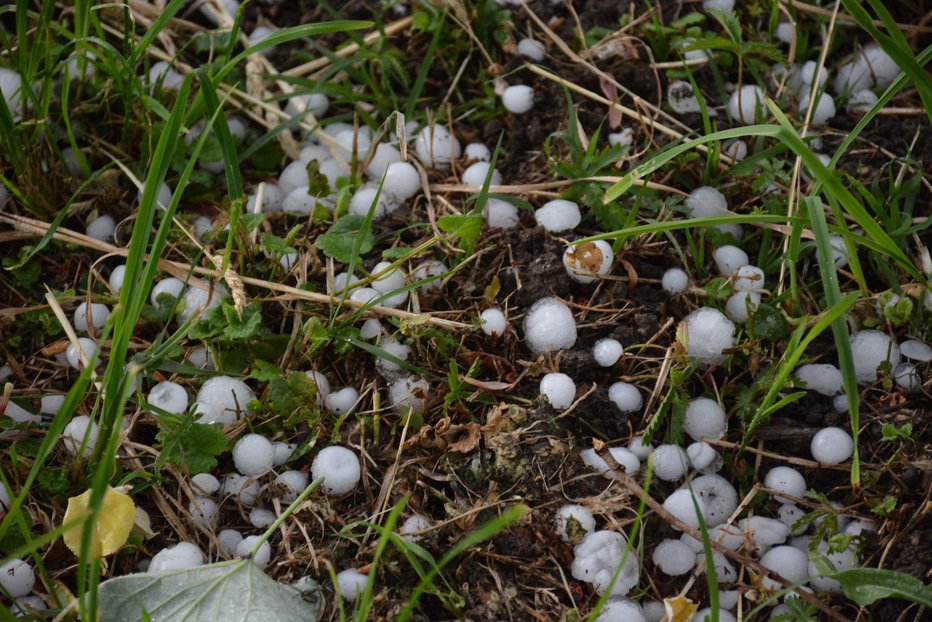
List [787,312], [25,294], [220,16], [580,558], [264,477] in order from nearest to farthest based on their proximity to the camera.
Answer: [580,558] < [264,477] < [787,312] < [25,294] < [220,16]

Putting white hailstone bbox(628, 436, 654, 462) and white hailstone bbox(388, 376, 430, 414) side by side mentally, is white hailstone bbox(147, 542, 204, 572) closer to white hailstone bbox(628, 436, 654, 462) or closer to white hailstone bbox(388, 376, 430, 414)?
white hailstone bbox(388, 376, 430, 414)

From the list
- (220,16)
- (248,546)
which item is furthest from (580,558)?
(220,16)

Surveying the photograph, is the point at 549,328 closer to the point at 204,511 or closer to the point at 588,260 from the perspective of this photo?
the point at 588,260

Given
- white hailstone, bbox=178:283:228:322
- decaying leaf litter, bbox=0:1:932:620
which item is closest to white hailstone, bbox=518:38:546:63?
decaying leaf litter, bbox=0:1:932:620

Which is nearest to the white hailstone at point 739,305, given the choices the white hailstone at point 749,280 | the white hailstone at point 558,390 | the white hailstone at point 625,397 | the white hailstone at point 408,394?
the white hailstone at point 749,280

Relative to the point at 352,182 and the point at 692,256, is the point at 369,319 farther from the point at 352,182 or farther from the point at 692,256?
the point at 692,256

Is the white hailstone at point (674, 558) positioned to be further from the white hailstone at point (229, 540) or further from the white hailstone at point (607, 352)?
the white hailstone at point (229, 540)

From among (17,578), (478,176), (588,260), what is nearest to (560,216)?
(588,260)
